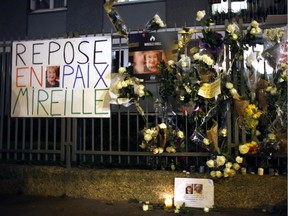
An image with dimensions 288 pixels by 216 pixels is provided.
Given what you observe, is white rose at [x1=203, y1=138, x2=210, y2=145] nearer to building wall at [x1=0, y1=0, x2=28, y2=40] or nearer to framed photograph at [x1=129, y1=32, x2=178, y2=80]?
framed photograph at [x1=129, y1=32, x2=178, y2=80]

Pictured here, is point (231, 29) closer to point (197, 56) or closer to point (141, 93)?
point (197, 56)

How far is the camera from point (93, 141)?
482cm

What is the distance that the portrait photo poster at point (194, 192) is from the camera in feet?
13.8

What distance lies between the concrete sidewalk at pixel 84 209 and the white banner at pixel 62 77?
1.19m

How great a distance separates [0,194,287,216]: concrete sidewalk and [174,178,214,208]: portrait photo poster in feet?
0.31

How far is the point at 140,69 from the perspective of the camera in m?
4.71

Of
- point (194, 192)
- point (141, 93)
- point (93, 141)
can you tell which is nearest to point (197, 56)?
point (141, 93)

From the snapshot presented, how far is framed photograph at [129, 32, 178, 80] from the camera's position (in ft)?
15.3

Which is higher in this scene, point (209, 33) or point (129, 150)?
point (209, 33)

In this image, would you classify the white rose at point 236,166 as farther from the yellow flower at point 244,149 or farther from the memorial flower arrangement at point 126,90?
the memorial flower arrangement at point 126,90

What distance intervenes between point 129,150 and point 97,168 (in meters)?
0.52

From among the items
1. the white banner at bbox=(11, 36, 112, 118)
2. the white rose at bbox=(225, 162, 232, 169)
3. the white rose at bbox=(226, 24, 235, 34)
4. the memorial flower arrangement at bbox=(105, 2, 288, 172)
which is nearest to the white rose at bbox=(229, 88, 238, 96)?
the memorial flower arrangement at bbox=(105, 2, 288, 172)

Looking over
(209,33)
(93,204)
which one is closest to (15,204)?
(93,204)

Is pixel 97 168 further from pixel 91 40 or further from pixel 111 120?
pixel 91 40
